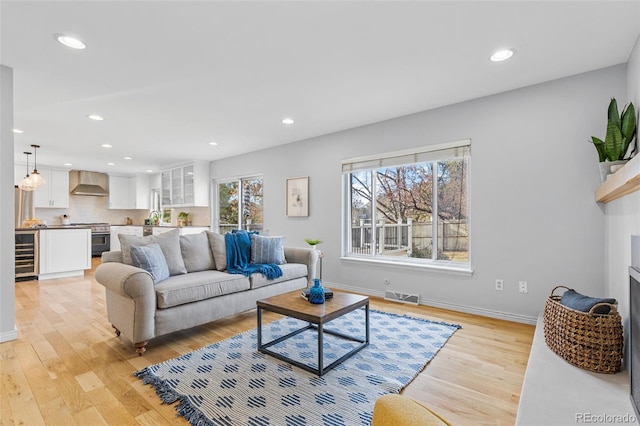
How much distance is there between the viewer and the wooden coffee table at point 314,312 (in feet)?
7.03

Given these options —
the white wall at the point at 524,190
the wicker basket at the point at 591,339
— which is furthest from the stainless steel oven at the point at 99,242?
the wicker basket at the point at 591,339

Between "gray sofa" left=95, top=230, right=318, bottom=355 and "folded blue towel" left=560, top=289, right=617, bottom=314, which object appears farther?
"gray sofa" left=95, top=230, right=318, bottom=355

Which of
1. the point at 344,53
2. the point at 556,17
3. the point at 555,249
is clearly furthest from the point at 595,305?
the point at 344,53

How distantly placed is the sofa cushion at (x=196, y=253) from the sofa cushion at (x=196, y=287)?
13 centimetres

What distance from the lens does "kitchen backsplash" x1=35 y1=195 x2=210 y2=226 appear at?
7176 millimetres

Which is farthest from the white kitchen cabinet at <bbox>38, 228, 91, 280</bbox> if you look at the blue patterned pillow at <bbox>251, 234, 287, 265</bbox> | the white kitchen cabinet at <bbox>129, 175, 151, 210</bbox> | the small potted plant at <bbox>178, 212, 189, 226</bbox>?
the blue patterned pillow at <bbox>251, 234, 287, 265</bbox>

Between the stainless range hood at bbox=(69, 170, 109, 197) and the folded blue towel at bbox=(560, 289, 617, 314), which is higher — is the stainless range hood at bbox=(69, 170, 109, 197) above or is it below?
above

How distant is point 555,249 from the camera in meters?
2.94

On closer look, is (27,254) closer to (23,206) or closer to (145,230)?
(145,230)

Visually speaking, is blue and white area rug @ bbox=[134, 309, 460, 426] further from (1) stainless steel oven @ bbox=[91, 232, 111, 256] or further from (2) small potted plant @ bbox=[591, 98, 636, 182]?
(1) stainless steel oven @ bbox=[91, 232, 111, 256]

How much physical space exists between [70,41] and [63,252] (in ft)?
15.5

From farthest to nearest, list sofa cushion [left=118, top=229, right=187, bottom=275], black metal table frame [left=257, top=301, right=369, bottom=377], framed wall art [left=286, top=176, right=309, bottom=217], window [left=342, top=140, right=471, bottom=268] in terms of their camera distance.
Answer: framed wall art [left=286, top=176, right=309, bottom=217]
window [left=342, top=140, right=471, bottom=268]
sofa cushion [left=118, top=229, right=187, bottom=275]
black metal table frame [left=257, top=301, right=369, bottom=377]

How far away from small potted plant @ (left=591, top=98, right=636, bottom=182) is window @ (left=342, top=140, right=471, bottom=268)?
1.27 m

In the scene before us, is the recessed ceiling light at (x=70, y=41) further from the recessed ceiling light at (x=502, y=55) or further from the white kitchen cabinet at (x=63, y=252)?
the white kitchen cabinet at (x=63, y=252)
